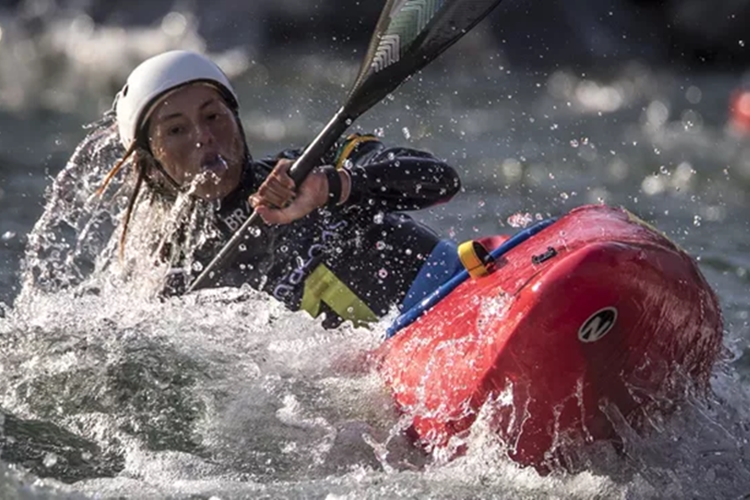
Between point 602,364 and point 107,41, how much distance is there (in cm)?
853

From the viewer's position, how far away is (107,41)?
11.6 metres

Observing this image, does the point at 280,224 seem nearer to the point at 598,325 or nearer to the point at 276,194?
the point at 276,194

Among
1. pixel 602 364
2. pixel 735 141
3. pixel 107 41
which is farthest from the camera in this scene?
pixel 107 41

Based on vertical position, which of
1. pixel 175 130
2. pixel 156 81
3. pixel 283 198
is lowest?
pixel 283 198

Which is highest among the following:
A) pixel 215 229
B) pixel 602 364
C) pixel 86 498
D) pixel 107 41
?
pixel 107 41

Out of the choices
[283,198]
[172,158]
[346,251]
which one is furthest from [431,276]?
[172,158]

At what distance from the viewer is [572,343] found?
142 inches

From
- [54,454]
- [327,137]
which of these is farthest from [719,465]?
[54,454]

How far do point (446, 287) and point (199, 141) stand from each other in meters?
0.87

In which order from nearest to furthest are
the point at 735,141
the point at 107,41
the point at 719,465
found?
the point at 719,465, the point at 735,141, the point at 107,41

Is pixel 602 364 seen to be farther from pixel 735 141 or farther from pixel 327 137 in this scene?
pixel 735 141

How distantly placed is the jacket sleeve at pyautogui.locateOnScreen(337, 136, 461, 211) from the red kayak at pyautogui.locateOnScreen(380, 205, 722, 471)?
0.58m

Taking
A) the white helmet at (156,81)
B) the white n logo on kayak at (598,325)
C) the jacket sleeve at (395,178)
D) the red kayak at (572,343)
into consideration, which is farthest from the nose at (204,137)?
the white n logo on kayak at (598,325)

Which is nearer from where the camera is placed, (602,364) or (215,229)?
(602,364)
